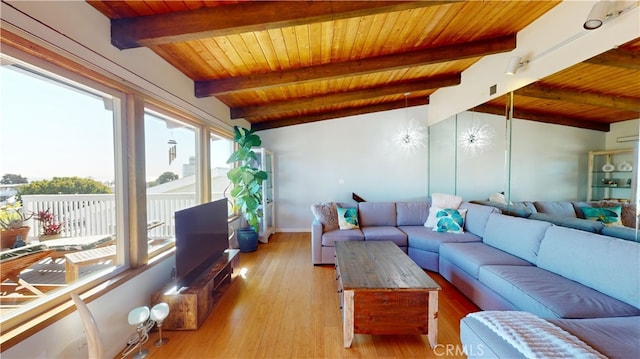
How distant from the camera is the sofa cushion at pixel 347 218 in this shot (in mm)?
3771

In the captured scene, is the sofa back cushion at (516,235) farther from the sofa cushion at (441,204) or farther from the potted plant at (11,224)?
the potted plant at (11,224)

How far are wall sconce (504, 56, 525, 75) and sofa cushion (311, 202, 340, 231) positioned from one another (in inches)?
116

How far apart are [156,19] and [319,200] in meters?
4.24

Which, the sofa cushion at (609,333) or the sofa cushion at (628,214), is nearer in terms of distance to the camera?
the sofa cushion at (609,333)

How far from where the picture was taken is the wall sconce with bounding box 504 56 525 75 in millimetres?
2873

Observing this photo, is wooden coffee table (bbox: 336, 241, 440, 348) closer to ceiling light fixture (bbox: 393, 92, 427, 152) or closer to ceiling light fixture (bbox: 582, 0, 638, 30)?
ceiling light fixture (bbox: 582, 0, 638, 30)

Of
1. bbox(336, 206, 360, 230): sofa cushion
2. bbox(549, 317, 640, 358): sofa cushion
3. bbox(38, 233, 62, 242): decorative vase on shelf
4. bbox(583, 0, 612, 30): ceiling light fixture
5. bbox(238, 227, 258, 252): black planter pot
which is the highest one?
bbox(583, 0, 612, 30): ceiling light fixture

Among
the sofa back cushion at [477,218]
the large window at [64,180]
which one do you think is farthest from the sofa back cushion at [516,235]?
the large window at [64,180]

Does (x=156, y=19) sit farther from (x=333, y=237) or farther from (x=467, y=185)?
(x=467, y=185)

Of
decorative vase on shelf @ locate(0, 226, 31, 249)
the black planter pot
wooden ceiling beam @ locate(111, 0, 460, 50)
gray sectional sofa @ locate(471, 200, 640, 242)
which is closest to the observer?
decorative vase on shelf @ locate(0, 226, 31, 249)

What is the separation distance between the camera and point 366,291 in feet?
6.14

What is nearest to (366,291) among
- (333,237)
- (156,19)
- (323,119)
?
(333,237)

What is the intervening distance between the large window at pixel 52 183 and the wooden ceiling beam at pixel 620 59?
4065mm

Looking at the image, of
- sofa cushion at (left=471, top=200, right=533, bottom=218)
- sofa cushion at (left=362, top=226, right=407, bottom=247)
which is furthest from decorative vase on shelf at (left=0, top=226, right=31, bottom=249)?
sofa cushion at (left=471, top=200, right=533, bottom=218)
